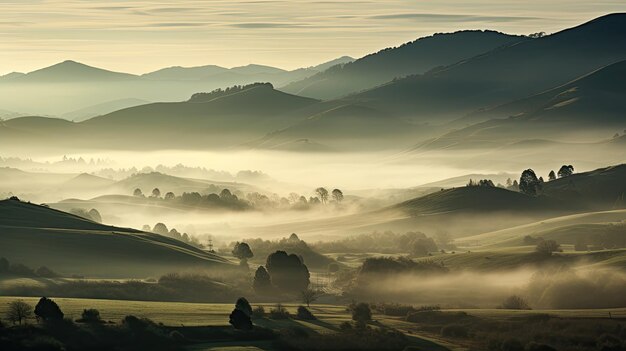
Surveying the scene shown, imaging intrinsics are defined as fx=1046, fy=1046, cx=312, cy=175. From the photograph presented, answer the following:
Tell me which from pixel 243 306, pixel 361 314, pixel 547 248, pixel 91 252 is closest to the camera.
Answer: pixel 243 306

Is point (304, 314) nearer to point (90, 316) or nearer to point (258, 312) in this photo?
point (258, 312)

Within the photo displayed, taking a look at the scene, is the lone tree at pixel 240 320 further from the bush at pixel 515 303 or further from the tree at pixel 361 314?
the bush at pixel 515 303

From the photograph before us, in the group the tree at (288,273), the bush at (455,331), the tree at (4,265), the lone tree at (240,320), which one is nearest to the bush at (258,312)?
the lone tree at (240,320)

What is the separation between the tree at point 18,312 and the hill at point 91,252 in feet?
197

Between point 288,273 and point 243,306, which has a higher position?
point 288,273

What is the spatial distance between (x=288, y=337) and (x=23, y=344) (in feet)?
86.8

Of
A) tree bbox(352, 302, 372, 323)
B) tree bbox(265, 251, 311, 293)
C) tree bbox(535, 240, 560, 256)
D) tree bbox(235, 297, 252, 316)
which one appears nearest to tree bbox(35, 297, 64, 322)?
tree bbox(235, 297, 252, 316)

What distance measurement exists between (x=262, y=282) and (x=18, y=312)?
65.7m

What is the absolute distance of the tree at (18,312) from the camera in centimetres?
10112

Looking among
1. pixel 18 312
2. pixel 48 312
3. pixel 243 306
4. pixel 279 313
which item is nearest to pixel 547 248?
pixel 279 313

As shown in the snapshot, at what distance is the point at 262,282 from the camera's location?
164375mm

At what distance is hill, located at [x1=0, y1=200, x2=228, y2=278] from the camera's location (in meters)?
171

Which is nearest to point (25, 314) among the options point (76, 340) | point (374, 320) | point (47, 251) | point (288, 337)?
point (76, 340)

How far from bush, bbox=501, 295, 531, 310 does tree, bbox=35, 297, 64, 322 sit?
61.7 m
